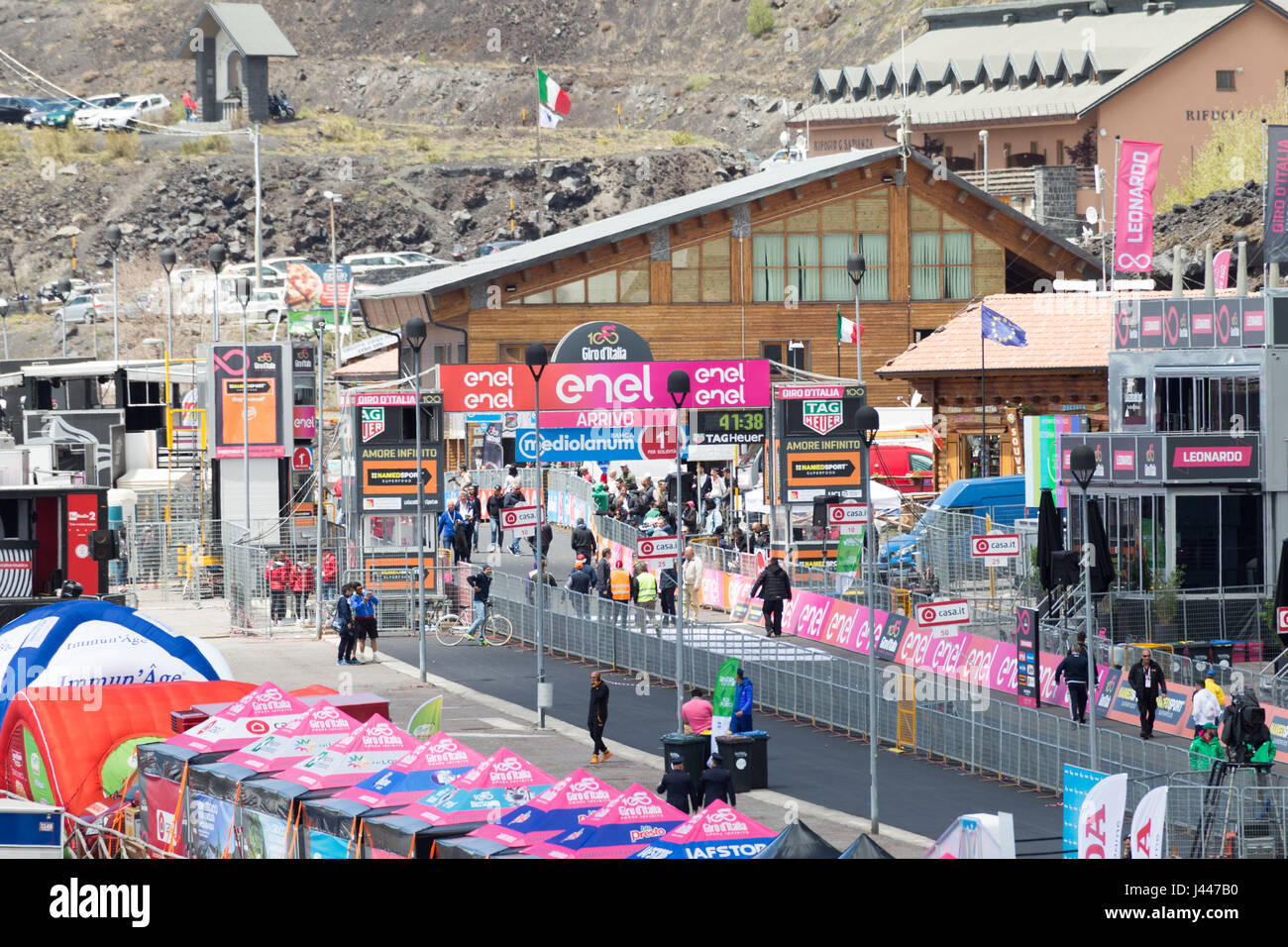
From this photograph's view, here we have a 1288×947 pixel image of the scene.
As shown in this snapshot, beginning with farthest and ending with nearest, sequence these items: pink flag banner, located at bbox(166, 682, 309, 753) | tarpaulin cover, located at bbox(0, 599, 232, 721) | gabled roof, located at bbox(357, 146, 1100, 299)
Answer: gabled roof, located at bbox(357, 146, 1100, 299), tarpaulin cover, located at bbox(0, 599, 232, 721), pink flag banner, located at bbox(166, 682, 309, 753)

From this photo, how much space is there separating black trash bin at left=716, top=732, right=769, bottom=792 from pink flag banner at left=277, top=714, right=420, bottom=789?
6999 mm

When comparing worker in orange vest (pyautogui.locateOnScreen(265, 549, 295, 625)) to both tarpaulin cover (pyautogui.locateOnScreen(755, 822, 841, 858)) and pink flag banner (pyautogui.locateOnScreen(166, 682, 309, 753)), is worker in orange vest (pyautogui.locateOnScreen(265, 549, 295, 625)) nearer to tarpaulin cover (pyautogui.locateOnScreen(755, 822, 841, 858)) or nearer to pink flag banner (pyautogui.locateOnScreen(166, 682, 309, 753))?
pink flag banner (pyautogui.locateOnScreen(166, 682, 309, 753))

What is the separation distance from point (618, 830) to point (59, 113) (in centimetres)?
11043

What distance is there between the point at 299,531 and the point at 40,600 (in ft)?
56.2

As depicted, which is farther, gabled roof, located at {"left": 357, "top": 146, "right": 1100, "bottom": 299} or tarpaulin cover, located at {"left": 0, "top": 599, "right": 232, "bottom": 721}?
gabled roof, located at {"left": 357, "top": 146, "right": 1100, "bottom": 299}

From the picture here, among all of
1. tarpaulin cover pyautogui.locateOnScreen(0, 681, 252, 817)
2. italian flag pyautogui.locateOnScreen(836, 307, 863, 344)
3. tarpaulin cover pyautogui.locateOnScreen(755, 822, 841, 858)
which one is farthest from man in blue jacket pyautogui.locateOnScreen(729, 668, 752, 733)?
italian flag pyautogui.locateOnScreen(836, 307, 863, 344)

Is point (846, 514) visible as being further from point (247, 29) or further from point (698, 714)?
point (247, 29)

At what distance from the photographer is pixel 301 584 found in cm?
4031

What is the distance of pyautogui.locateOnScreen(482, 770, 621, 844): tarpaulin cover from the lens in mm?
15445

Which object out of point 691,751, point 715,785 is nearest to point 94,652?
point 715,785

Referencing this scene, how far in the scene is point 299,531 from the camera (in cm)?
4666

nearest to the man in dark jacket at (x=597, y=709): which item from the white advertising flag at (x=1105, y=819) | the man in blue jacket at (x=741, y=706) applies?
the man in blue jacket at (x=741, y=706)
